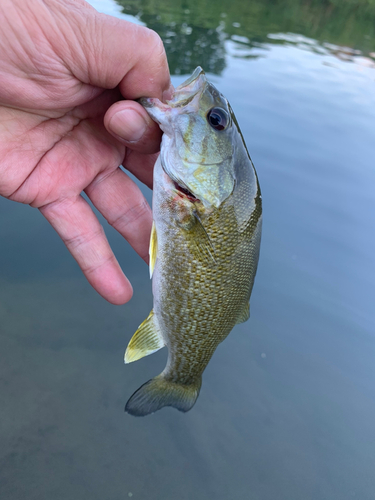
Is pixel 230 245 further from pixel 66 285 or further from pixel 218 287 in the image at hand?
pixel 66 285

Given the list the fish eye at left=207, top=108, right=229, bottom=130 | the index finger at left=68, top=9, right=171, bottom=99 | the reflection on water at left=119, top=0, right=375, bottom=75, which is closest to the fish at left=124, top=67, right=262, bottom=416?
the fish eye at left=207, top=108, right=229, bottom=130

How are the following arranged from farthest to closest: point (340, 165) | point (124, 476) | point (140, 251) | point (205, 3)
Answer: point (205, 3), point (340, 165), point (124, 476), point (140, 251)

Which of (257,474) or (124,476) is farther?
(257,474)

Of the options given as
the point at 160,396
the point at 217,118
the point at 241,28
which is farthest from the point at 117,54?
the point at 241,28

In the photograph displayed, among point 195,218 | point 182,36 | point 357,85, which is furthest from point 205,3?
point 195,218

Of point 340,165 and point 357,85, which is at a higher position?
point 357,85

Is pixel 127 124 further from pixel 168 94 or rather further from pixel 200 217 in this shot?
pixel 200 217
